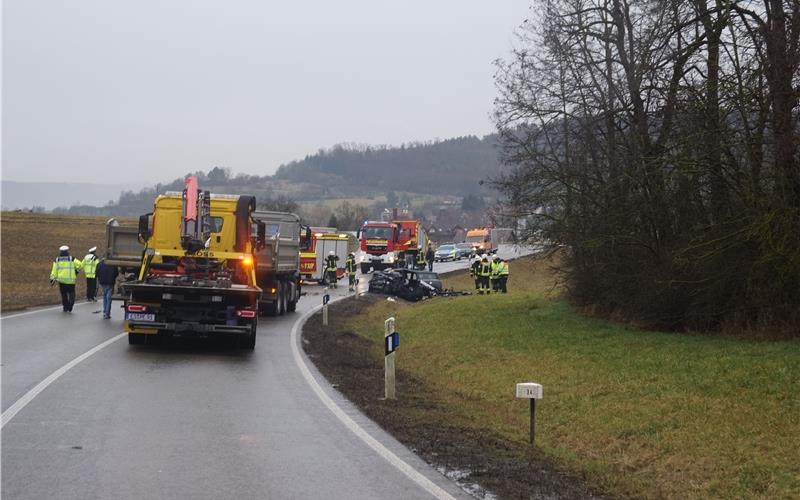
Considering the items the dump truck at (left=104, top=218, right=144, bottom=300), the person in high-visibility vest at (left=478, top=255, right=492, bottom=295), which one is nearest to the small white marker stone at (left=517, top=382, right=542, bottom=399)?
the dump truck at (left=104, top=218, right=144, bottom=300)

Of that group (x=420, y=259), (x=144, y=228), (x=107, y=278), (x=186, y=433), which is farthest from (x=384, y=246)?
(x=186, y=433)

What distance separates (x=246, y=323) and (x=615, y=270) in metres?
9.05

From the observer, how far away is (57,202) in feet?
617

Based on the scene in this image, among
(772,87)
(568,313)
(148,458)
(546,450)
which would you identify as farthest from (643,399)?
(568,313)

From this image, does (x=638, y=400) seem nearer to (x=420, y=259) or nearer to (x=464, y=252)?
(x=420, y=259)

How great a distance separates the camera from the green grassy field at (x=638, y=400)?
31.6 ft

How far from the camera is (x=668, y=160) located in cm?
1767

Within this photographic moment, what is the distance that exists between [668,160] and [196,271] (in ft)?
30.5

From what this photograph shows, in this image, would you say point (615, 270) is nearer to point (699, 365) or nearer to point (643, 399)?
point (699, 365)

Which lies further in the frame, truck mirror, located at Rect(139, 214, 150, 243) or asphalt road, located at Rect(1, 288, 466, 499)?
truck mirror, located at Rect(139, 214, 150, 243)

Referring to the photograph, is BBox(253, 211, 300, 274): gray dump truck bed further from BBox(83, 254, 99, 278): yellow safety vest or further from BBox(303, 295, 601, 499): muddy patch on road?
BBox(303, 295, 601, 499): muddy patch on road

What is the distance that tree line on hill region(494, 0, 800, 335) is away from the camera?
53.2ft

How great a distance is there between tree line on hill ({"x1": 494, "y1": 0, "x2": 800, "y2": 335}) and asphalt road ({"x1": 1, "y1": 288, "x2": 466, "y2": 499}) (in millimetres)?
7658

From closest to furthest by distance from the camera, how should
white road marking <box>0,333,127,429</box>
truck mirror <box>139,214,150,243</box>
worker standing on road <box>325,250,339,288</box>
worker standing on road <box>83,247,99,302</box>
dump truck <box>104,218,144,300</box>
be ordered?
1. white road marking <box>0,333,127,429</box>
2. truck mirror <box>139,214,150,243</box>
3. dump truck <box>104,218,144,300</box>
4. worker standing on road <box>83,247,99,302</box>
5. worker standing on road <box>325,250,339,288</box>
